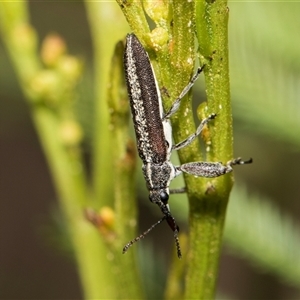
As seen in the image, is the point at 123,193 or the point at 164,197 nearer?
the point at 123,193

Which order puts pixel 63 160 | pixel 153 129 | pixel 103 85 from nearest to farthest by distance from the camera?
1. pixel 153 129
2. pixel 103 85
3. pixel 63 160

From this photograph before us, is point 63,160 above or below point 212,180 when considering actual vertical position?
below

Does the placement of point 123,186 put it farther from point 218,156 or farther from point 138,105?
point 218,156

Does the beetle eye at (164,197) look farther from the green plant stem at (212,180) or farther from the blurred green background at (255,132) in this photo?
the green plant stem at (212,180)

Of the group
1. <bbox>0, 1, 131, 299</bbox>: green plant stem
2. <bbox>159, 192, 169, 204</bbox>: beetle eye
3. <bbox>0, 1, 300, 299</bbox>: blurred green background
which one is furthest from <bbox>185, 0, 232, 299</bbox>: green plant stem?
<bbox>0, 1, 300, 299</bbox>: blurred green background

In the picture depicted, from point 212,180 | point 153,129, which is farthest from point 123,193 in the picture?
point 212,180

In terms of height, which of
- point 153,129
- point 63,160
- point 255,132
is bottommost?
point 255,132

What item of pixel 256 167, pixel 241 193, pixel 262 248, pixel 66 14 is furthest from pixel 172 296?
pixel 66 14

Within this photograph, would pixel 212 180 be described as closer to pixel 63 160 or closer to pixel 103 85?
pixel 103 85
